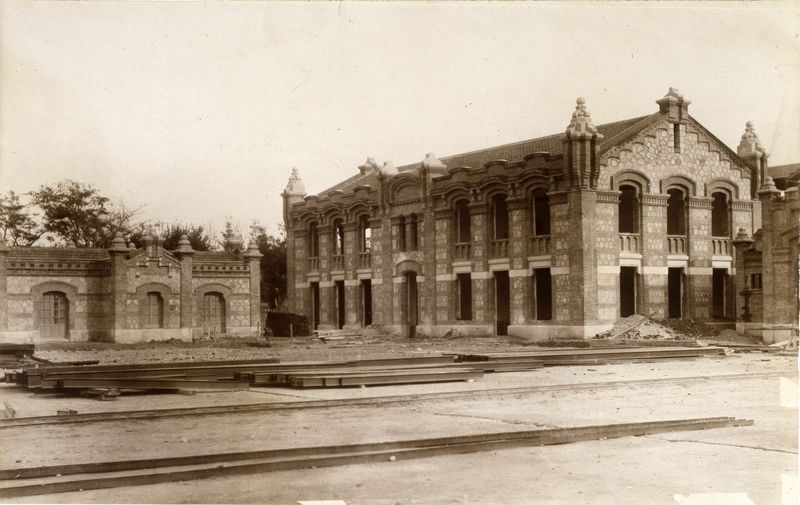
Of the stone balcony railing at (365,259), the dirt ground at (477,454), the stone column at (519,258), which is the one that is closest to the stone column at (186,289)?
the stone balcony railing at (365,259)

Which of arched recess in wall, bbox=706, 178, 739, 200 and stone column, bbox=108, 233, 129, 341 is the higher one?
arched recess in wall, bbox=706, 178, 739, 200

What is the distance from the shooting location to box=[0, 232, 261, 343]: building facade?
113ft

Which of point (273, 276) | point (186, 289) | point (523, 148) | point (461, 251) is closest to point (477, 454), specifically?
point (461, 251)

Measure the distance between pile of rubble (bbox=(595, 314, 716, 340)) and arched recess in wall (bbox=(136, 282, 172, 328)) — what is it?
1776cm

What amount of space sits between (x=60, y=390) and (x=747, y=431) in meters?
11.3

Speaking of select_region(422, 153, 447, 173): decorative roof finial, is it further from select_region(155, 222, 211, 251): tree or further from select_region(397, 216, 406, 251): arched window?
select_region(155, 222, 211, 251): tree

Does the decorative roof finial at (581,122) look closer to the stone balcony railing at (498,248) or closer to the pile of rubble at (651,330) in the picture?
the stone balcony railing at (498,248)

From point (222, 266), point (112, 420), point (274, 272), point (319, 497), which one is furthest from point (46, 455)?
point (274, 272)

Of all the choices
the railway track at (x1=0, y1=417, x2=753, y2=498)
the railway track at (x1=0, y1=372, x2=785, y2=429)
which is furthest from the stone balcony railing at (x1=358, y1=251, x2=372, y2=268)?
the railway track at (x1=0, y1=417, x2=753, y2=498)

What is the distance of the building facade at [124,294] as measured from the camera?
34.6 metres

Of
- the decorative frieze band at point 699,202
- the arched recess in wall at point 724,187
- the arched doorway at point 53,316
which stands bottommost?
the arched doorway at point 53,316

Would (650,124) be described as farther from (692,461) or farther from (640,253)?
(692,461)

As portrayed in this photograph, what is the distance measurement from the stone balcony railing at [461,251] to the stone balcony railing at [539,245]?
3698mm

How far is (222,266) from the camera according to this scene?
1556 inches
